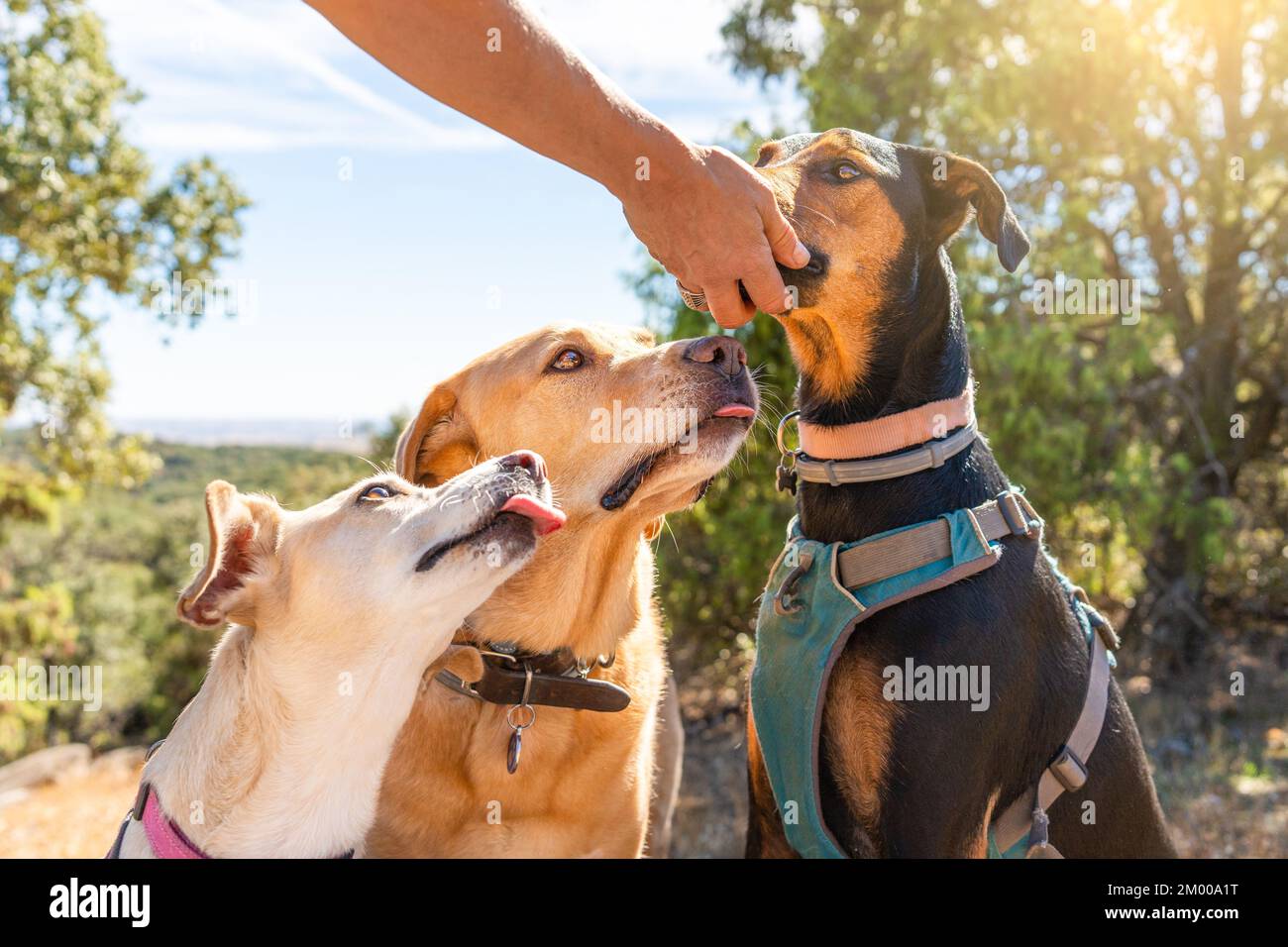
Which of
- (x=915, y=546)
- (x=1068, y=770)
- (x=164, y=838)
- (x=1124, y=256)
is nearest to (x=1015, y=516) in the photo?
(x=915, y=546)

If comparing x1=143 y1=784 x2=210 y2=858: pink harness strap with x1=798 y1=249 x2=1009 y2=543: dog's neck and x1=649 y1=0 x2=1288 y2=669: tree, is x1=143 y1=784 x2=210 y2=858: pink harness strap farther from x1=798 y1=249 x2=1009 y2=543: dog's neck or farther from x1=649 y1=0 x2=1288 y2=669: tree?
x1=649 y1=0 x2=1288 y2=669: tree

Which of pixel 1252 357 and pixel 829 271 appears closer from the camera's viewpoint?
pixel 829 271

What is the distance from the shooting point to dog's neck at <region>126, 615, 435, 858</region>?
274 centimetres

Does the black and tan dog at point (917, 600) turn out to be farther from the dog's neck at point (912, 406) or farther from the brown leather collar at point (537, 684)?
the brown leather collar at point (537, 684)

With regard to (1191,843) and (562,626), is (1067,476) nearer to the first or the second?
(1191,843)

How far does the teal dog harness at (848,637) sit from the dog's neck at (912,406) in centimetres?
7

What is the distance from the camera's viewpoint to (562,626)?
3305mm

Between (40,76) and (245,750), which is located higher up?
(40,76)

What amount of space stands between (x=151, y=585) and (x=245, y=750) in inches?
1597

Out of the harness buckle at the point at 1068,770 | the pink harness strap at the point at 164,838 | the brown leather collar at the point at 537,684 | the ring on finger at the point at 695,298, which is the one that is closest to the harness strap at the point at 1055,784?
the harness buckle at the point at 1068,770

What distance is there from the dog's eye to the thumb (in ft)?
2.61

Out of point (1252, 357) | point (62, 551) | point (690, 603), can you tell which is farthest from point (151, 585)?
point (1252, 357)

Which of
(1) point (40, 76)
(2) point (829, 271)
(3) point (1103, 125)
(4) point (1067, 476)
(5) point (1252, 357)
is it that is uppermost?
(1) point (40, 76)

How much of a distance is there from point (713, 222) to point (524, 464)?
32.4 inches
